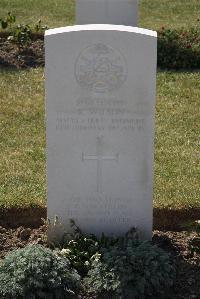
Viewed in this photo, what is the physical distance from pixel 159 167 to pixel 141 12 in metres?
8.57

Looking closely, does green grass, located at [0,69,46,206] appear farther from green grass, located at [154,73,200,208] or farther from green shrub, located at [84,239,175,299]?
green shrub, located at [84,239,175,299]

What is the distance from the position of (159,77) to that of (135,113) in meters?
5.24

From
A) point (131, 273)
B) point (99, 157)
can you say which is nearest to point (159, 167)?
point (99, 157)

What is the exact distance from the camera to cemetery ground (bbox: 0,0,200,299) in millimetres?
5582

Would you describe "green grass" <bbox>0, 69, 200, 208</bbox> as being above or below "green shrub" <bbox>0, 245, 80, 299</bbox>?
above

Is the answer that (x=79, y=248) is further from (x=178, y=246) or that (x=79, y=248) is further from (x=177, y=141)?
(x=177, y=141)

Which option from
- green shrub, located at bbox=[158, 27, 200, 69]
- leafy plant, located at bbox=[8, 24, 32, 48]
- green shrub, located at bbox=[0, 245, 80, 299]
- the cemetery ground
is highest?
leafy plant, located at bbox=[8, 24, 32, 48]

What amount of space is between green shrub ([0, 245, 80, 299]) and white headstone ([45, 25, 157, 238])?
69 centimetres

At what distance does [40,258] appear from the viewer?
189 inches

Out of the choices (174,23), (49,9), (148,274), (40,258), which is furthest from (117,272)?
(49,9)

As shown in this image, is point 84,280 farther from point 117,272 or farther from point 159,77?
point 159,77

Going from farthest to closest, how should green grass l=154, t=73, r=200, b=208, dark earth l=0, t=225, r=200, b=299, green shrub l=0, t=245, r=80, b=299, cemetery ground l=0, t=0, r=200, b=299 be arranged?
1. green grass l=154, t=73, r=200, b=208
2. cemetery ground l=0, t=0, r=200, b=299
3. dark earth l=0, t=225, r=200, b=299
4. green shrub l=0, t=245, r=80, b=299

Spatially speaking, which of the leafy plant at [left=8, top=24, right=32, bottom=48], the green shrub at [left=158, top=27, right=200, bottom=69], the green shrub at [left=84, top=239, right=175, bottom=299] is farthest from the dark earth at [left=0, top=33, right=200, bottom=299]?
the leafy plant at [left=8, top=24, right=32, bottom=48]

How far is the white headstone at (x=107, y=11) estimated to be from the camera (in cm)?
943
